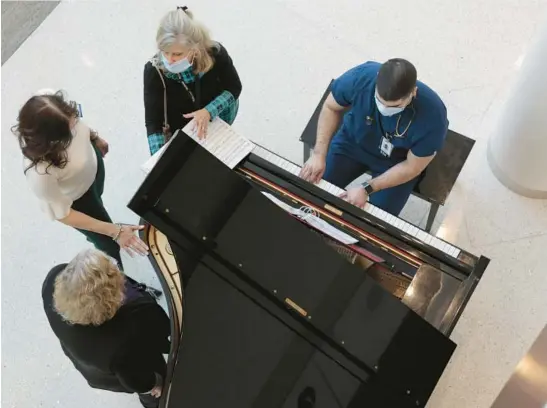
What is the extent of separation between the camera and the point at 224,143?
9.18ft

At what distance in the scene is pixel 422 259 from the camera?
246 cm

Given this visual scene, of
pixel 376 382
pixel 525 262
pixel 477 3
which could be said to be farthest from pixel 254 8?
pixel 376 382

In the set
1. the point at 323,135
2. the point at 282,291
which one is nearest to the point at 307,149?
the point at 323,135

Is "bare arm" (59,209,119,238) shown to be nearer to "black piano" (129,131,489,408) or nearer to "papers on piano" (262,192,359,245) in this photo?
"black piano" (129,131,489,408)

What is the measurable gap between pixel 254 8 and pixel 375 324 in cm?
266

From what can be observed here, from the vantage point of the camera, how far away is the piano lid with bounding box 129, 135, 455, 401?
82.7 inches

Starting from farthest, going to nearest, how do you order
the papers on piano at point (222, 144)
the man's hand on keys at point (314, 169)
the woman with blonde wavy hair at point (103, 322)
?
Result: the man's hand on keys at point (314, 169) < the papers on piano at point (222, 144) < the woman with blonde wavy hair at point (103, 322)

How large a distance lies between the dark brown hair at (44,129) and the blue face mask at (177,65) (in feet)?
1.44

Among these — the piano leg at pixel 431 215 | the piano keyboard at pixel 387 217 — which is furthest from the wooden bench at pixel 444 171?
the piano keyboard at pixel 387 217

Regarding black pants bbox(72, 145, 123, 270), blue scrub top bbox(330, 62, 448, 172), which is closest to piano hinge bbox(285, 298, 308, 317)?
blue scrub top bbox(330, 62, 448, 172)

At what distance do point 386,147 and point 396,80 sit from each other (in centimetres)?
47

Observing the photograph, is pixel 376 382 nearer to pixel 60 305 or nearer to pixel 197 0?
pixel 60 305

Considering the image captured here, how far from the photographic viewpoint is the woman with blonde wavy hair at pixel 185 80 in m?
2.65

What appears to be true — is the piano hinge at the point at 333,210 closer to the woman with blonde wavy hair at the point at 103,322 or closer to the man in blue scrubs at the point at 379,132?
the man in blue scrubs at the point at 379,132
